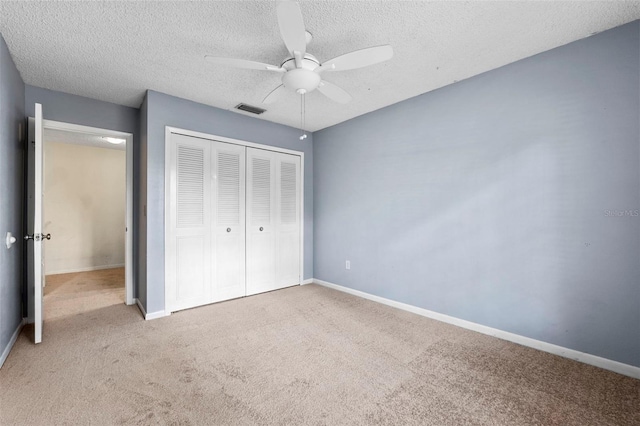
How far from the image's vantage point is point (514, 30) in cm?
204

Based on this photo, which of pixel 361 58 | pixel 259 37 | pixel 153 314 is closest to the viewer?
pixel 361 58

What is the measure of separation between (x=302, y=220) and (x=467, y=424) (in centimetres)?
330

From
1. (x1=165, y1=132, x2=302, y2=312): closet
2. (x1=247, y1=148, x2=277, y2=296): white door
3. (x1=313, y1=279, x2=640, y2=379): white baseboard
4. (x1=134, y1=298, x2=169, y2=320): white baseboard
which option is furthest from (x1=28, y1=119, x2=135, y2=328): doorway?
(x1=313, y1=279, x2=640, y2=379): white baseboard

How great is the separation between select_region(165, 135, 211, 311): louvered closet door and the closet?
1 centimetres

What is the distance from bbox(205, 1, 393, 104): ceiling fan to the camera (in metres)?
1.56

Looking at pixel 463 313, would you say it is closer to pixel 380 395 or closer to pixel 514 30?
pixel 380 395

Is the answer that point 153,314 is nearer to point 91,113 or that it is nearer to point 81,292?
point 81,292

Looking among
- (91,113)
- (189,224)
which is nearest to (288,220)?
(189,224)

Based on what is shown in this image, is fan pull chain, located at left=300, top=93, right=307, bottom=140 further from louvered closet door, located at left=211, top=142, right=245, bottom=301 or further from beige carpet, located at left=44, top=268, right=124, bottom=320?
beige carpet, located at left=44, top=268, right=124, bottom=320

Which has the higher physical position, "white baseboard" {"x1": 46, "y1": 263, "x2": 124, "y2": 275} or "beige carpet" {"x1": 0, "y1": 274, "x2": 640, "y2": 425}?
"white baseboard" {"x1": 46, "y1": 263, "x2": 124, "y2": 275}

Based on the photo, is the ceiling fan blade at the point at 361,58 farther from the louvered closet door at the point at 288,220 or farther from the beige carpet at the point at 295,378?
the louvered closet door at the point at 288,220

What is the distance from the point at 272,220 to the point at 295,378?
2.45 meters

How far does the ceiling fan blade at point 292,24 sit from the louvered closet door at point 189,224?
82.3 inches

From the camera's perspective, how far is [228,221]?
367cm
